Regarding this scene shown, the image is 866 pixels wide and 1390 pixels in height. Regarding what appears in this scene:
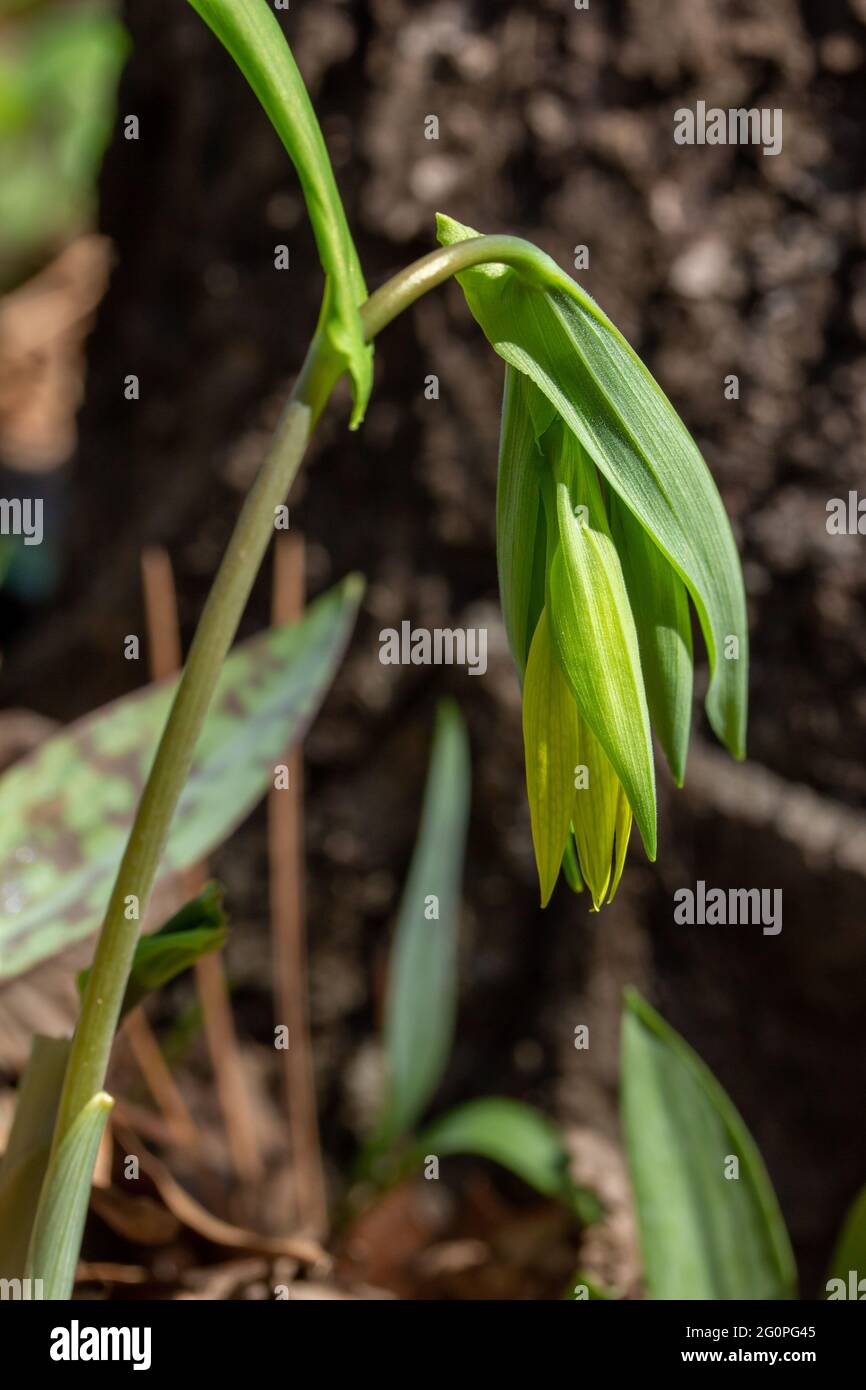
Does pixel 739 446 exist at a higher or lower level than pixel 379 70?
lower

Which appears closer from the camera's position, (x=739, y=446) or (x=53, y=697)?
(x=739, y=446)

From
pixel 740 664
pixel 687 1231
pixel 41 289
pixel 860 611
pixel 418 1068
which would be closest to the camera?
pixel 740 664

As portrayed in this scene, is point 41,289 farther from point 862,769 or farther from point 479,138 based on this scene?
point 862,769

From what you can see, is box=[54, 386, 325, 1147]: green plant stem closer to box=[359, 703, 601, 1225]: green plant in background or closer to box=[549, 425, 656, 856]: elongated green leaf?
box=[549, 425, 656, 856]: elongated green leaf

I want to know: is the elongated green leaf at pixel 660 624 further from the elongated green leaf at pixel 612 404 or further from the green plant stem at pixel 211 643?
the green plant stem at pixel 211 643
